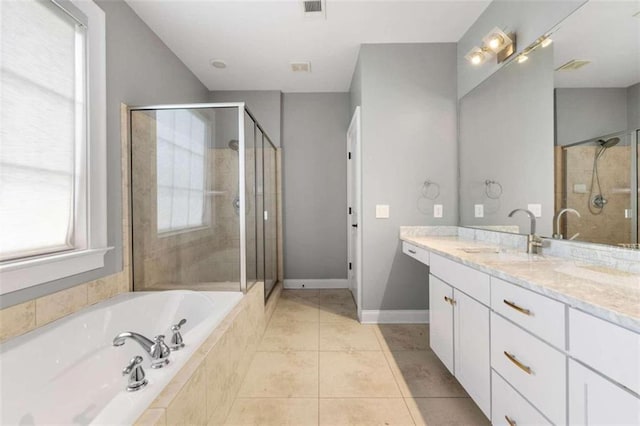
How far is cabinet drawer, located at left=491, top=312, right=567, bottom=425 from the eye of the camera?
2.96 feet

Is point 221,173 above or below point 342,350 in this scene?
above

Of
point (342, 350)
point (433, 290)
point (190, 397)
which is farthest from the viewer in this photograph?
point (342, 350)

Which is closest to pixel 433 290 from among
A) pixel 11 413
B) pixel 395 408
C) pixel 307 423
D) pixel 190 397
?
pixel 395 408

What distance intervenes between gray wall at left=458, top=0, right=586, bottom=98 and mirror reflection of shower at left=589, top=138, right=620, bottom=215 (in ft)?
2.51

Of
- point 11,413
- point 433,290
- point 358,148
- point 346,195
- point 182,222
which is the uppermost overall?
point 358,148

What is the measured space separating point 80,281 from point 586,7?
3076 millimetres

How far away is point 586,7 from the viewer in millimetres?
1407

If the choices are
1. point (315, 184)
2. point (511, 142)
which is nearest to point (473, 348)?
point (511, 142)

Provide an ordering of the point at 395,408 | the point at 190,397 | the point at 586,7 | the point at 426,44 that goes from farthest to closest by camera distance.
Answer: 1. the point at 426,44
2. the point at 395,408
3. the point at 586,7
4. the point at 190,397

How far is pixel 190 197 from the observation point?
2.21 metres

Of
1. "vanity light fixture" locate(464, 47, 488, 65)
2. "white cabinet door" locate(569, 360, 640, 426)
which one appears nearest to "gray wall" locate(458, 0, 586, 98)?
"vanity light fixture" locate(464, 47, 488, 65)

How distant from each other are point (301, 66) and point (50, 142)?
7.66 ft

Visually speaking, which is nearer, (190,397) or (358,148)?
(190,397)

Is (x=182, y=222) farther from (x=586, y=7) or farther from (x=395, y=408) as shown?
(x=586, y=7)
